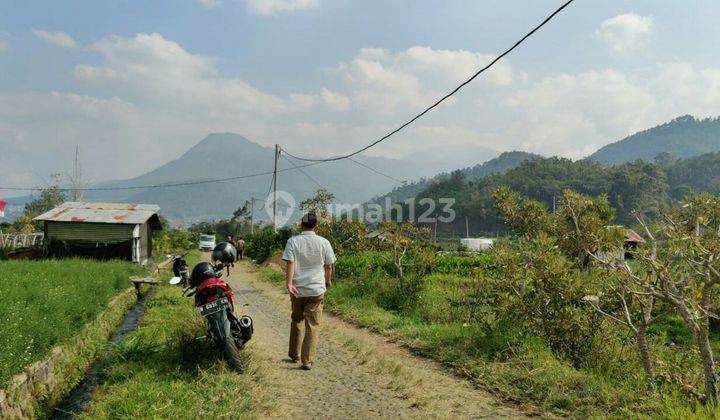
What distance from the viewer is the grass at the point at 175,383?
15.7 feet

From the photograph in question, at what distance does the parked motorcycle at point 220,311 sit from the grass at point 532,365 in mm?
2818

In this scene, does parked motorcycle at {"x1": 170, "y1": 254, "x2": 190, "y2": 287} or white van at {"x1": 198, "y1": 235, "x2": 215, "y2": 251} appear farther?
white van at {"x1": 198, "y1": 235, "x2": 215, "y2": 251}

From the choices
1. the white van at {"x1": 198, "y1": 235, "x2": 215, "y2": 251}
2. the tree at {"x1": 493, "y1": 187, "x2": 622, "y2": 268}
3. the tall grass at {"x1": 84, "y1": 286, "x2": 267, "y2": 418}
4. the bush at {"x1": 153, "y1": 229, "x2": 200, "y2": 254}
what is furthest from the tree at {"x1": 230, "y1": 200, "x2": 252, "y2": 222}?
the tall grass at {"x1": 84, "y1": 286, "x2": 267, "y2": 418}

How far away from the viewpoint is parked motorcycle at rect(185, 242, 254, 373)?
579 cm

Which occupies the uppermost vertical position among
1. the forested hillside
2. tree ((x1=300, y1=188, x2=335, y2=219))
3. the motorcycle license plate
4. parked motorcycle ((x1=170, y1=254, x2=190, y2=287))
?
the forested hillside

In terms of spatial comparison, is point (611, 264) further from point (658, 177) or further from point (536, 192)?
point (658, 177)

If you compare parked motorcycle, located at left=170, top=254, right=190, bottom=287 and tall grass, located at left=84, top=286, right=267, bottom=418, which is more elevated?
parked motorcycle, located at left=170, top=254, right=190, bottom=287

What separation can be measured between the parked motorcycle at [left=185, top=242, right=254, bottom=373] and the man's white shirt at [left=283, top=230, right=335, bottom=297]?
2.85ft

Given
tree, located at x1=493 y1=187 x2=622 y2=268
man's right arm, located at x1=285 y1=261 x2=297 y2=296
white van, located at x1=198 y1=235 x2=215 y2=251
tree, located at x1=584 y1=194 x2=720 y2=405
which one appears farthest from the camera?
white van, located at x1=198 y1=235 x2=215 y2=251

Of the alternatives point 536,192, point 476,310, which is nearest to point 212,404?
point 476,310

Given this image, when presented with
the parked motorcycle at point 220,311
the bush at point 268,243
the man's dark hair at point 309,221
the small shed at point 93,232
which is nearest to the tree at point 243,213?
the bush at point 268,243

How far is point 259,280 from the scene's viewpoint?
2003 cm

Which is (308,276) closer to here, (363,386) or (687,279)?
(363,386)

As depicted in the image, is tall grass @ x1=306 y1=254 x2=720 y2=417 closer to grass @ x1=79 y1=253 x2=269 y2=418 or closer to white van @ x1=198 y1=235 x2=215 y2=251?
grass @ x1=79 y1=253 x2=269 y2=418
